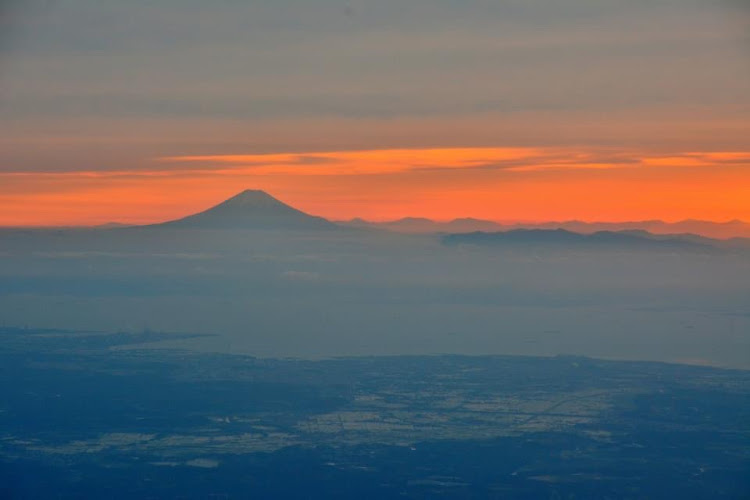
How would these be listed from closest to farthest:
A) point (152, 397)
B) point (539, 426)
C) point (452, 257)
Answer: point (539, 426), point (152, 397), point (452, 257)

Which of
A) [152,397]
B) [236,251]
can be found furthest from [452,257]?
[152,397]

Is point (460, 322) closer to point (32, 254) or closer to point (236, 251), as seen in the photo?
point (236, 251)

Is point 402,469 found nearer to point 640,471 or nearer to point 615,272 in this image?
point 640,471

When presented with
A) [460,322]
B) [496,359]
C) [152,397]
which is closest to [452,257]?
[460,322]

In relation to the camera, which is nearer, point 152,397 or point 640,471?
point 640,471

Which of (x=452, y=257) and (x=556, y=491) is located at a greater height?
(x=452, y=257)

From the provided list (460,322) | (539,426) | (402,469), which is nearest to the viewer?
(402,469)
